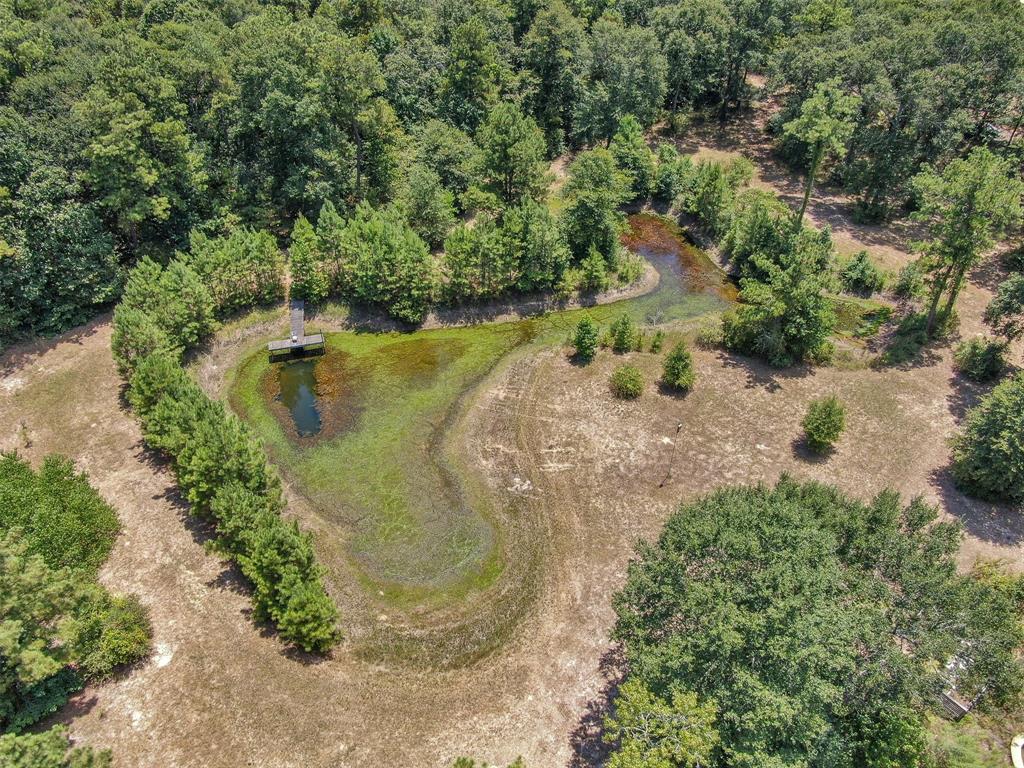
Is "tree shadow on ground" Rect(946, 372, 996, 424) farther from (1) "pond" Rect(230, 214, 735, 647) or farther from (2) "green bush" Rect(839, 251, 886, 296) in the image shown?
(1) "pond" Rect(230, 214, 735, 647)

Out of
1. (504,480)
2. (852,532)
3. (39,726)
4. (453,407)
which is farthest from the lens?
(453,407)

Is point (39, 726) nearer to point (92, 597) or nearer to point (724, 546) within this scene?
point (92, 597)

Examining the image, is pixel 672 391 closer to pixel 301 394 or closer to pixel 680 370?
pixel 680 370

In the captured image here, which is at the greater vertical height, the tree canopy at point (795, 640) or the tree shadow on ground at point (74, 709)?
the tree canopy at point (795, 640)

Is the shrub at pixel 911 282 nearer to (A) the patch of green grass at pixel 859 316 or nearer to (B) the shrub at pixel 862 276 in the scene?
(B) the shrub at pixel 862 276

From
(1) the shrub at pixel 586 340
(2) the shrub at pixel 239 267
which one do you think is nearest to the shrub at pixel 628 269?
(1) the shrub at pixel 586 340

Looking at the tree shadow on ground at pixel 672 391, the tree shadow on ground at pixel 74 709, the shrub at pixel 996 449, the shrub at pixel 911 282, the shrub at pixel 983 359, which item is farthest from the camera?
the shrub at pixel 911 282

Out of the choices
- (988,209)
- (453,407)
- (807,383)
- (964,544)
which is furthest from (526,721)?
(988,209)
